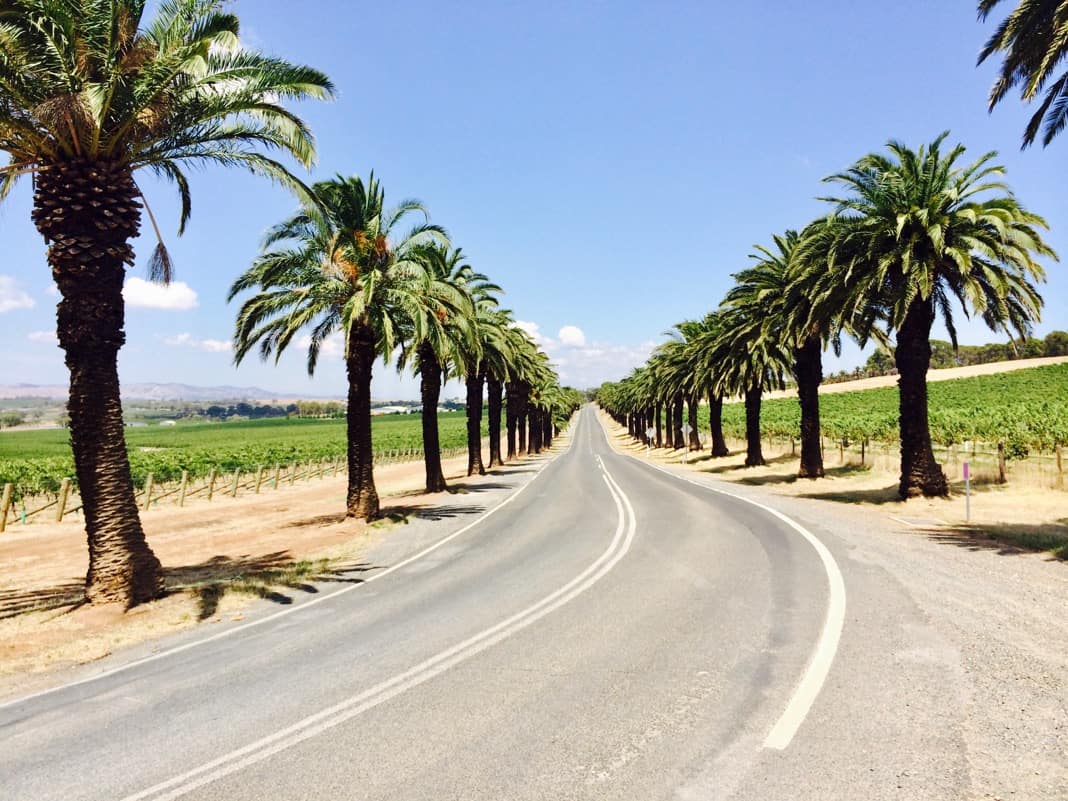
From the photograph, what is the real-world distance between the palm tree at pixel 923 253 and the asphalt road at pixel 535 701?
10852 mm

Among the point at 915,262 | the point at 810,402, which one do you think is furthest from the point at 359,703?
the point at 810,402

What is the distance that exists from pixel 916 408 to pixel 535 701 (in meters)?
17.7

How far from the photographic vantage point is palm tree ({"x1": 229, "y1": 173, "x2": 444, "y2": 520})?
1830 centimetres

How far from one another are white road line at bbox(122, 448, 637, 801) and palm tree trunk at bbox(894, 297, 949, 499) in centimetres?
1325

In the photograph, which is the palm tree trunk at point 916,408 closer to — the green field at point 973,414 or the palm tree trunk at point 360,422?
the green field at point 973,414

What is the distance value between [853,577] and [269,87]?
42.4ft

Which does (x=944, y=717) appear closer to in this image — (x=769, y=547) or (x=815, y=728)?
(x=815, y=728)

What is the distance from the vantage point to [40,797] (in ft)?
14.4

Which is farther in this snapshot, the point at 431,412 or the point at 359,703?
the point at 431,412

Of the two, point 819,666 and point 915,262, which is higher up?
point 915,262

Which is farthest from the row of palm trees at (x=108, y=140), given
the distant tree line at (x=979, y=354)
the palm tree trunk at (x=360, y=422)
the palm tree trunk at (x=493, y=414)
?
the distant tree line at (x=979, y=354)

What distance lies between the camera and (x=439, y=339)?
19.7 meters

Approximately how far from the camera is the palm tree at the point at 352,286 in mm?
18297

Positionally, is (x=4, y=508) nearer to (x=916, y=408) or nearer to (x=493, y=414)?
(x=493, y=414)
